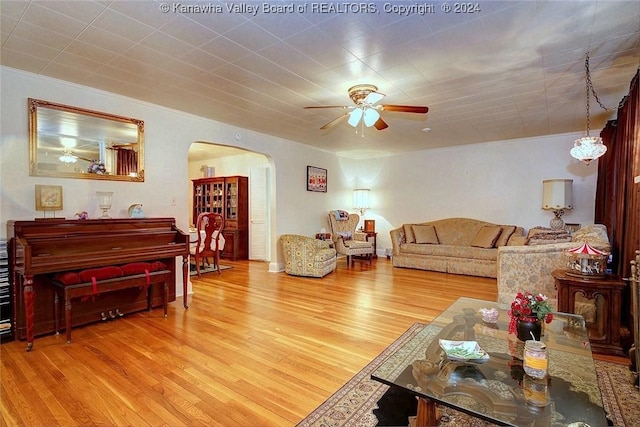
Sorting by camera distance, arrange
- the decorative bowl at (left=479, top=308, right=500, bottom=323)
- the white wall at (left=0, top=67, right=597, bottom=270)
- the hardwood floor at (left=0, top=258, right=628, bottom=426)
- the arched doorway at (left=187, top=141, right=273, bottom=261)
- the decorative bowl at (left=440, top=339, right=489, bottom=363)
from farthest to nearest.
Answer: the arched doorway at (left=187, top=141, right=273, bottom=261) → the white wall at (left=0, top=67, right=597, bottom=270) → the decorative bowl at (left=479, top=308, right=500, bottom=323) → the hardwood floor at (left=0, top=258, right=628, bottom=426) → the decorative bowl at (left=440, top=339, right=489, bottom=363)

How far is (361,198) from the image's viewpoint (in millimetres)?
7449

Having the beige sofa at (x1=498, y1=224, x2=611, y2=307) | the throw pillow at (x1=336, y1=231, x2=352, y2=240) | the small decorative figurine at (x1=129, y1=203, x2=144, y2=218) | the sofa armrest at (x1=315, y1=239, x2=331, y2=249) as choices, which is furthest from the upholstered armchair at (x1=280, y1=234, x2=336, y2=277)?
the beige sofa at (x1=498, y1=224, x2=611, y2=307)

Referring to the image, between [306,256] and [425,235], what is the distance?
2.62 meters

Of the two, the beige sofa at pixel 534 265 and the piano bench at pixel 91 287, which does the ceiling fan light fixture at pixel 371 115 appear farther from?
the piano bench at pixel 91 287

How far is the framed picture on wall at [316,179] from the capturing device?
6.44 metres

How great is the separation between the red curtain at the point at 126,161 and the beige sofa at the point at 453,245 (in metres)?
4.66

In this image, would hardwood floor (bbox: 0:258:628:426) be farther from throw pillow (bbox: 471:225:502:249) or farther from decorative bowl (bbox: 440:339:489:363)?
throw pillow (bbox: 471:225:502:249)

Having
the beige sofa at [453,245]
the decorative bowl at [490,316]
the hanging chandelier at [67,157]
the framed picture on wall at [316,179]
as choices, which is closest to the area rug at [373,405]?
the decorative bowl at [490,316]

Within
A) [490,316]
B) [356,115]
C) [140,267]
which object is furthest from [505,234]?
[140,267]

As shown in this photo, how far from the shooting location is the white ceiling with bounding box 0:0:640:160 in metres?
2.06

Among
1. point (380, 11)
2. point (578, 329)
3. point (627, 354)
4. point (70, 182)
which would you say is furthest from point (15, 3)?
point (627, 354)

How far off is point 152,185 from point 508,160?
613 centimetres

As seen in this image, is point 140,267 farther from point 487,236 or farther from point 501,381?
point 487,236

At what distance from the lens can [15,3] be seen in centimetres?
198
